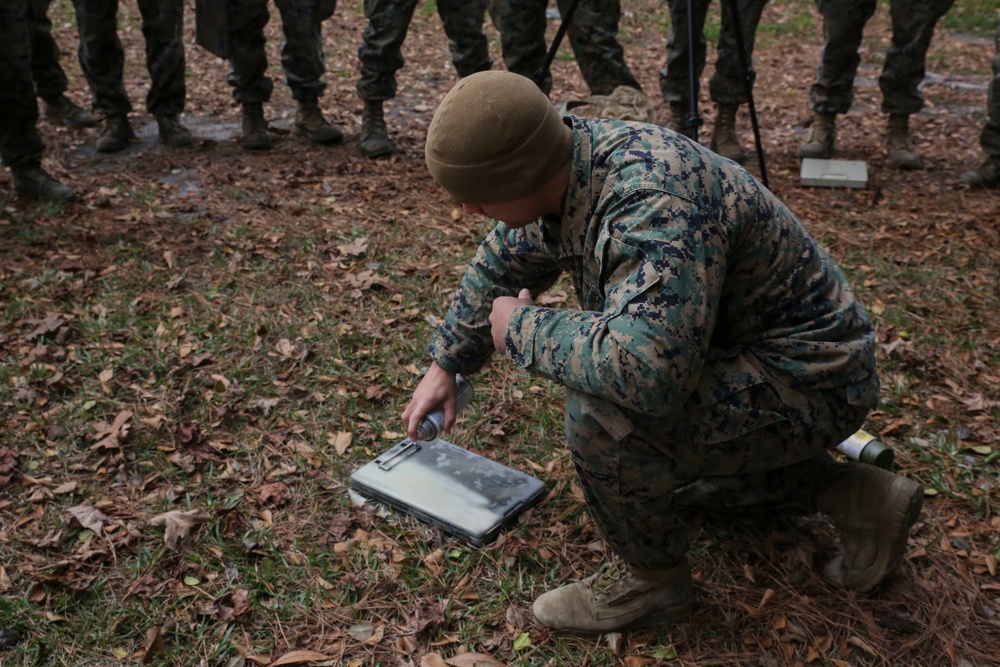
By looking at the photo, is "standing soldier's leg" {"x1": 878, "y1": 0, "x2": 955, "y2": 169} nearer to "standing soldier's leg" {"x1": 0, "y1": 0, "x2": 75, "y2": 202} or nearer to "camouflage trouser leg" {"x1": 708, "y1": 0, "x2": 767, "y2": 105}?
"camouflage trouser leg" {"x1": 708, "y1": 0, "x2": 767, "y2": 105}

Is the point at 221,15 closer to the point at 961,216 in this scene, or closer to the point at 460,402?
the point at 460,402

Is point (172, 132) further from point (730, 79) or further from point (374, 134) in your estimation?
point (730, 79)

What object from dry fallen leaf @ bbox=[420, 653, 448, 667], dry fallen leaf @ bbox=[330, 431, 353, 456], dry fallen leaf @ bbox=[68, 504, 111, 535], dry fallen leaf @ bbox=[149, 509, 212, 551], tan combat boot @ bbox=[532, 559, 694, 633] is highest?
tan combat boot @ bbox=[532, 559, 694, 633]

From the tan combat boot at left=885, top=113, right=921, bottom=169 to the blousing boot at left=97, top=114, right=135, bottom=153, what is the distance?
18.0ft

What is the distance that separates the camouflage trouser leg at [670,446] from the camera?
2.10 meters

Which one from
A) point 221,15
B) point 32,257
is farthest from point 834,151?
point 32,257

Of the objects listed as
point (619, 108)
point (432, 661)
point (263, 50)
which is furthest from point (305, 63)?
point (432, 661)

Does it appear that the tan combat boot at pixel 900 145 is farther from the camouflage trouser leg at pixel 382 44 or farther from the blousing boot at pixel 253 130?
the blousing boot at pixel 253 130

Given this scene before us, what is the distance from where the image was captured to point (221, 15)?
5.90 metres

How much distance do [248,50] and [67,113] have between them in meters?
1.81

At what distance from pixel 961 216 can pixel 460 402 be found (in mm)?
4005

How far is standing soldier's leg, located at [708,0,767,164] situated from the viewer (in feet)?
19.4

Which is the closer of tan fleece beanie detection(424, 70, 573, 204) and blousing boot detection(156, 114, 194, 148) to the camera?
tan fleece beanie detection(424, 70, 573, 204)

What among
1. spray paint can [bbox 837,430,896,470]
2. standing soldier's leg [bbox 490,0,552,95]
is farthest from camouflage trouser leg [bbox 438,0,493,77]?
spray paint can [bbox 837,430,896,470]
